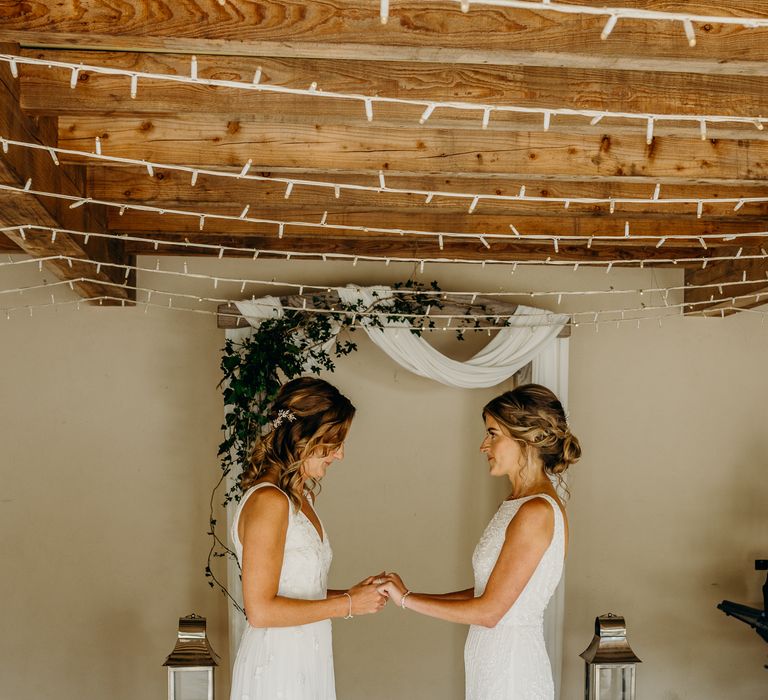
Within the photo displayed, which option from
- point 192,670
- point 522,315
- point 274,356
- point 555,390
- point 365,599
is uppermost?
point 522,315

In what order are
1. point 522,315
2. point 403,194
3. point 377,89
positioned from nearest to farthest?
point 377,89, point 403,194, point 522,315

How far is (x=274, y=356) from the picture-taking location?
13.4ft

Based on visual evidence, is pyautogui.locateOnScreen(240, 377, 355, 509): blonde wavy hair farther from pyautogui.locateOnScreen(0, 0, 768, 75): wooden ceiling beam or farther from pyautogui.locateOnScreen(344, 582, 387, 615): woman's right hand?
pyautogui.locateOnScreen(0, 0, 768, 75): wooden ceiling beam

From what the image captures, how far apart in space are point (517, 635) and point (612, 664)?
35.0 inches

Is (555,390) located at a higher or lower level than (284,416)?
higher

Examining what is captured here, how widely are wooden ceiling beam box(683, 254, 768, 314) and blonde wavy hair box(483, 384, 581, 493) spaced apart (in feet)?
4.20

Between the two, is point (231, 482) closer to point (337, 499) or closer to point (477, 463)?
point (337, 499)

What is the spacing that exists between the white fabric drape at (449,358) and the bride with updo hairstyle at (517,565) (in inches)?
58.8

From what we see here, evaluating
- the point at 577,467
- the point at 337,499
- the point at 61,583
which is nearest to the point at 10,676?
the point at 61,583

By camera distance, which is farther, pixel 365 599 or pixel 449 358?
pixel 449 358

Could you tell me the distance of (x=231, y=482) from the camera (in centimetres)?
427

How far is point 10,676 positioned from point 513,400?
128 inches

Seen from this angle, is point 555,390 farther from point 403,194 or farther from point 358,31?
point 358,31

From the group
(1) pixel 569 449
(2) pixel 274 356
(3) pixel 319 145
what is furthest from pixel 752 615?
(3) pixel 319 145
